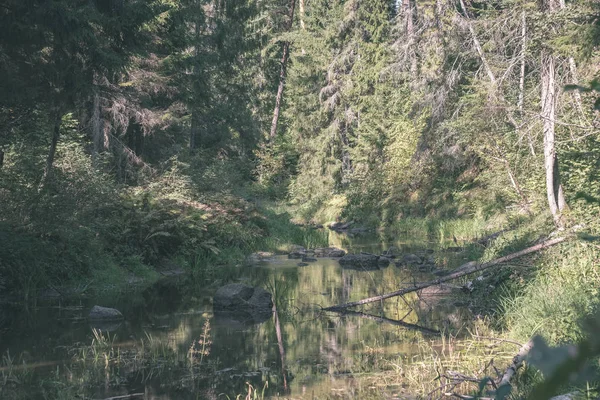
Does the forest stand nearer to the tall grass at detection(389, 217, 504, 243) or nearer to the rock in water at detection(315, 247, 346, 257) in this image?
the tall grass at detection(389, 217, 504, 243)

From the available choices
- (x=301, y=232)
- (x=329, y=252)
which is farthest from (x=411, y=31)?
(x=329, y=252)

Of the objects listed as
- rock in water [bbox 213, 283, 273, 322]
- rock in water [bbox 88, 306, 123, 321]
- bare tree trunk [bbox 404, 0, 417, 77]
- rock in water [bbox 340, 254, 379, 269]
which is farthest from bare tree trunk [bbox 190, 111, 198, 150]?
rock in water [bbox 88, 306, 123, 321]

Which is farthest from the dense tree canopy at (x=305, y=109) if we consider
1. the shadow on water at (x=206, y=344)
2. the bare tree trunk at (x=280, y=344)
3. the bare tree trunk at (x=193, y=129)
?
the bare tree trunk at (x=280, y=344)

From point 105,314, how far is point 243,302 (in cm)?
245

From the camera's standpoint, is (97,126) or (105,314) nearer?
(105,314)

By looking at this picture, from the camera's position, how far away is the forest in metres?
7.64

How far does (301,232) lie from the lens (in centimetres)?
2492

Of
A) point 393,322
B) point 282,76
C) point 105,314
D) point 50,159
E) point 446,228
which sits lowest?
point 393,322

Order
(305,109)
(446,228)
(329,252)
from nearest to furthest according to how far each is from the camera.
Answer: (329,252) < (446,228) < (305,109)

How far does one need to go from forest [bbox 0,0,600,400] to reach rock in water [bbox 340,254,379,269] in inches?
4.0

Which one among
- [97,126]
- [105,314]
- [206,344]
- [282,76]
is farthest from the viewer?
[282,76]

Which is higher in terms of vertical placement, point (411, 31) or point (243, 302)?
point (411, 31)

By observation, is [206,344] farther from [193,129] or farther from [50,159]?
[193,129]

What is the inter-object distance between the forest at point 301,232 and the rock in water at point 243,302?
0.43 m
